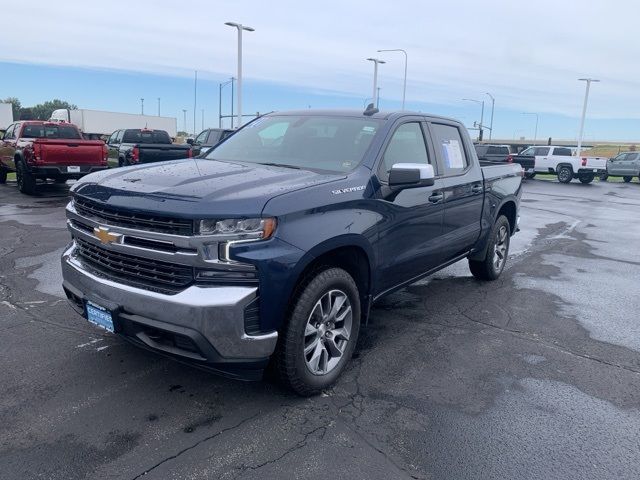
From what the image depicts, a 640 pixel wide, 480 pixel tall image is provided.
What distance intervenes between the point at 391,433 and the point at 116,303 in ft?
6.05

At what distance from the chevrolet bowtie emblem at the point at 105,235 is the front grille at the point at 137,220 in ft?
0.19

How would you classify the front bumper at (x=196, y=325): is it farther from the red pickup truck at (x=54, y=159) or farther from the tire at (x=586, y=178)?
the tire at (x=586, y=178)

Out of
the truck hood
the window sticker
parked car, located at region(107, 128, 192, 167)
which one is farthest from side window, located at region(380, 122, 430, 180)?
parked car, located at region(107, 128, 192, 167)

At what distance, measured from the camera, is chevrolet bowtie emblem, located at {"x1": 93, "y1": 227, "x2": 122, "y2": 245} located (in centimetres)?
332

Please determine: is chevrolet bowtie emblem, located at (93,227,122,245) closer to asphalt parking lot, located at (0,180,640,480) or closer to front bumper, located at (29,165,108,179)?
asphalt parking lot, located at (0,180,640,480)

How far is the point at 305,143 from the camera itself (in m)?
4.53

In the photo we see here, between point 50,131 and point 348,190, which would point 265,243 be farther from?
point 50,131

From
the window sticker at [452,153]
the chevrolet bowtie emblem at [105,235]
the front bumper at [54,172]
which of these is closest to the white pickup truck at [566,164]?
the front bumper at [54,172]

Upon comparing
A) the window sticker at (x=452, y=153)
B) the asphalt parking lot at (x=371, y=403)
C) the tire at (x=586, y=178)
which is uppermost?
the window sticker at (x=452, y=153)

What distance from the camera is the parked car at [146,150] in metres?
14.2

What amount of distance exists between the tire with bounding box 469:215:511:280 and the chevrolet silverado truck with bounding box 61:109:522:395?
184 centimetres

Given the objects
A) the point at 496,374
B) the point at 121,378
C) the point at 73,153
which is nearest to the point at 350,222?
the point at 496,374

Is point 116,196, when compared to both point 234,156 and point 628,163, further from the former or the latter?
point 628,163

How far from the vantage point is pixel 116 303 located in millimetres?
3250
